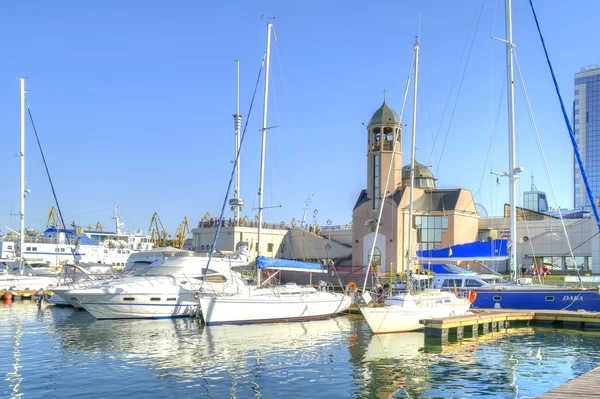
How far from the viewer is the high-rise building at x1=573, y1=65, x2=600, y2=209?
17550 centimetres

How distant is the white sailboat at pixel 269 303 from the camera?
1243 inches

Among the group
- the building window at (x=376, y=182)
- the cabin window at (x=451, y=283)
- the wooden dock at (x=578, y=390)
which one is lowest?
the wooden dock at (x=578, y=390)

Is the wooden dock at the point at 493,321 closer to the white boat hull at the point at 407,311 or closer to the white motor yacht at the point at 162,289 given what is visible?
the white boat hull at the point at 407,311

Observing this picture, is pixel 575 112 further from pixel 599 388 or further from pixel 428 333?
pixel 599 388

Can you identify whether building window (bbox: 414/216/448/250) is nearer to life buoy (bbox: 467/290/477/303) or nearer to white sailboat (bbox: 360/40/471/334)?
life buoy (bbox: 467/290/477/303)

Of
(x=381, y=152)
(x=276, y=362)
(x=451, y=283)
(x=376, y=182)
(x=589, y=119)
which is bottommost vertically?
(x=276, y=362)

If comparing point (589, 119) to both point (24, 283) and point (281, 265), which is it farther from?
point (24, 283)

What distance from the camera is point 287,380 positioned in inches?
751

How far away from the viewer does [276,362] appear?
71.8 ft

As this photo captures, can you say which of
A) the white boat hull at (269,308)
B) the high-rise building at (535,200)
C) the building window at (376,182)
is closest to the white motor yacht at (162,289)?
the white boat hull at (269,308)

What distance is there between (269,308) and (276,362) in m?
11.2

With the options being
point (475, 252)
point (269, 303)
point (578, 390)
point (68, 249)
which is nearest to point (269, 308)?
point (269, 303)

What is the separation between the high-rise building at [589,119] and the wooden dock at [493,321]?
6163 inches

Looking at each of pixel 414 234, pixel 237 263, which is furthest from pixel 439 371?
pixel 414 234
